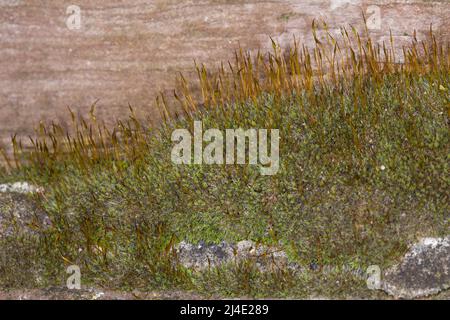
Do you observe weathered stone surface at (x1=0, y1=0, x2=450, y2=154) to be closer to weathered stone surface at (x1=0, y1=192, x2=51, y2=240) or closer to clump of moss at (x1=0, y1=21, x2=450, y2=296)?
clump of moss at (x1=0, y1=21, x2=450, y2=296)

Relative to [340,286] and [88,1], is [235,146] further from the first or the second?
[88,1]

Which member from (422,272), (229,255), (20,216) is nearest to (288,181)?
(229,255)

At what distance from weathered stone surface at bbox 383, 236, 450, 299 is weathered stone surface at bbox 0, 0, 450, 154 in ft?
4.61

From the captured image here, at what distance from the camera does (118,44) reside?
4414 mm

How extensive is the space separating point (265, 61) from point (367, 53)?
1.99 feet

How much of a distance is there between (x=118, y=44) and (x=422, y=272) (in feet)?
7.44

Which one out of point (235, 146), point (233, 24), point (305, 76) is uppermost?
point (233, 24)

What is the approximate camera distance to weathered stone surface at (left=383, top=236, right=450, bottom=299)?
382 cm

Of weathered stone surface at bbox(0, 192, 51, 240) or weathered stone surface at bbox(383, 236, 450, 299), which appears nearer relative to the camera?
weathered stone surface at bbox(383, 236, 450, 299)

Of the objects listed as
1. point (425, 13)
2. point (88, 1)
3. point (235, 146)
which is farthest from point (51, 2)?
point (425, 13)

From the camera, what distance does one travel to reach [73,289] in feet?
13.3

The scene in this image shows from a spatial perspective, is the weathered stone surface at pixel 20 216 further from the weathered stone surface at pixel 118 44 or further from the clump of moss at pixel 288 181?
the weathered stone surface at pixel 118 44

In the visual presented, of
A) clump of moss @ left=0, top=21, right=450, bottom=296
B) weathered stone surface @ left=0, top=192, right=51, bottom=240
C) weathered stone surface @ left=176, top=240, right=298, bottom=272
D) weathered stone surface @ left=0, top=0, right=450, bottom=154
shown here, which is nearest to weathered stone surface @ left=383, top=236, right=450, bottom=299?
clump of moss @ left=0, top=21, right=450, bottom=296

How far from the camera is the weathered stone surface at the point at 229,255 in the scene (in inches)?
155
